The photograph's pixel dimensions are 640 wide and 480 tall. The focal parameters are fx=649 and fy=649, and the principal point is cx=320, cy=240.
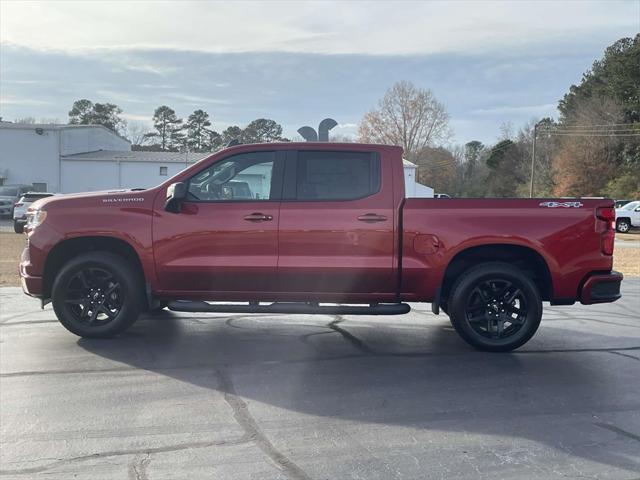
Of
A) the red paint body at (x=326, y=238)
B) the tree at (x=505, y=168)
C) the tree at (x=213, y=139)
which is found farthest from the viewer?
the tree at (x=213, y=139)

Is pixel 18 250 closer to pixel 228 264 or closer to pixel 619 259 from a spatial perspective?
pixel 228 264

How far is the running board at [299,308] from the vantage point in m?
6.34

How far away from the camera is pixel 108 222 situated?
6.49 meters

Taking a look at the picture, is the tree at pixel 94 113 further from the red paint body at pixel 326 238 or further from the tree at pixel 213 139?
the red paint body at pixel 326 238

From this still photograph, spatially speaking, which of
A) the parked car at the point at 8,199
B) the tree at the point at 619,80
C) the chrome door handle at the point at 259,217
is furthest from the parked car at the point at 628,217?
the parked car at the point at 8,199

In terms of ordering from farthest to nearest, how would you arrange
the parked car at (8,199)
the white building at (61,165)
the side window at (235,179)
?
1. the white building at (61,165)
2. the parked car at (8,199)
3. the side window at (235,179)

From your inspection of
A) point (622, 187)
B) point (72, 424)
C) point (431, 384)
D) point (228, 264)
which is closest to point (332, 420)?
point (431, 384)

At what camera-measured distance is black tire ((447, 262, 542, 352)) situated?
20.7 ft

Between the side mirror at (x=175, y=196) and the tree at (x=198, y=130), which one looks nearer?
the side mirror at (x=175, y=196)

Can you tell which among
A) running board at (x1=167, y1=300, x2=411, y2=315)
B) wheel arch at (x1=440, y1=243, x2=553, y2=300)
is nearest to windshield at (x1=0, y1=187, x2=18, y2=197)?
running board at (x1=167, y1=300, x2=411, y2=315)

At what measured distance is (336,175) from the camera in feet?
21.3

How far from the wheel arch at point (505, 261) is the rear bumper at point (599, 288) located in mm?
322

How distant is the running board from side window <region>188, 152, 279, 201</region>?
3.52ft

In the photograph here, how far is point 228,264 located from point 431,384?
2291mm
